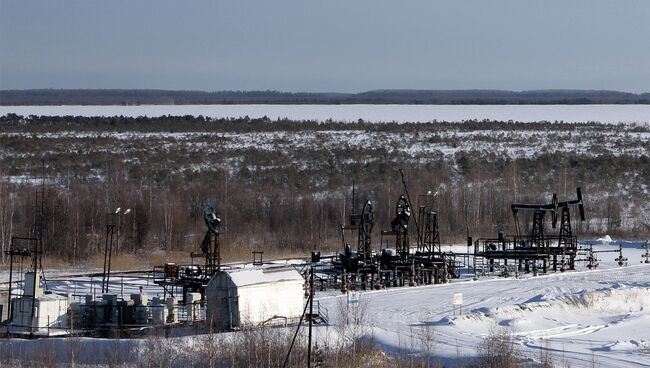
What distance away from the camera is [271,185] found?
202 feet

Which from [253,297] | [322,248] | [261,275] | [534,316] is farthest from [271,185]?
[253,297]

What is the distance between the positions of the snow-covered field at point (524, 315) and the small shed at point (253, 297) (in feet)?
3.61

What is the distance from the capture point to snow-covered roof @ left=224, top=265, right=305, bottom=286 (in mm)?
28672

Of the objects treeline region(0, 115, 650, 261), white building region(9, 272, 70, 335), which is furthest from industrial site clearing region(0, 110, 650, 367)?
treeline region(0, 115, 650, 261)

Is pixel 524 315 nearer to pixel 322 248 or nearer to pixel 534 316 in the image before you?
pixel 534 316

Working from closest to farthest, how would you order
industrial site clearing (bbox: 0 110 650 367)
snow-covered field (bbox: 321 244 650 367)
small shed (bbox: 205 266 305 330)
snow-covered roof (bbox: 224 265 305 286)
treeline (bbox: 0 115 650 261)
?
industrial site clearing (bbox: 0 110 650 367)
snow-covered field (bbox: 321 244 650 367)
small shed (bbox: 205 266 305 330)
snow-covered roof (bbox: 224 265 305 286)
treeline (bbox: 0 115 650 261)

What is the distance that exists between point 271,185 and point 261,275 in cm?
3229

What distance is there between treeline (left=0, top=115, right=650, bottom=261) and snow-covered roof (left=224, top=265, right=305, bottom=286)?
14479 millimetres

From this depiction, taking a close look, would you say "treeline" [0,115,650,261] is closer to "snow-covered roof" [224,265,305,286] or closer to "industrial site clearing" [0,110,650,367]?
"industrial site clearing" [0,110,650,367]

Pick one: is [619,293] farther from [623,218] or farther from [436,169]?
[436,169]

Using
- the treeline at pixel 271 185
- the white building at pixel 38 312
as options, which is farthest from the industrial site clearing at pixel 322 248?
the treeline at pixel 271 185

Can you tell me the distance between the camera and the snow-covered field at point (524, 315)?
26922 mm

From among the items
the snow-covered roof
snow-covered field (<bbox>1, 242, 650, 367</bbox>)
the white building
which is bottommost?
snow-covered field (<bbox>1, 242, 650, 367</bbox>)

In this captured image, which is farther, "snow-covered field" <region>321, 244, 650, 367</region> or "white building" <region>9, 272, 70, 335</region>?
"white building" <region>9, 272, 70, 335</region>
